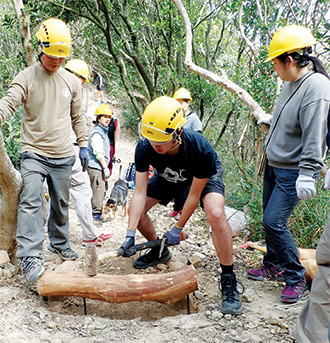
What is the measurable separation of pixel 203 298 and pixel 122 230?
2.35 meters

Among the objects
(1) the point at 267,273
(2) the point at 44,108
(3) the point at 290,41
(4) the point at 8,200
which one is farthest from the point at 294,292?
(2) the point at 44,108

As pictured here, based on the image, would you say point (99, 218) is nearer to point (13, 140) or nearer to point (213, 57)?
point (13, 140)

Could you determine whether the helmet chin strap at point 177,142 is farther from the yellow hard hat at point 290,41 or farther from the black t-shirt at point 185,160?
the yellow hard hat at point 290,41

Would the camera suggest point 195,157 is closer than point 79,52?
Yes

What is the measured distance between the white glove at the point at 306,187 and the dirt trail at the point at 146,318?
0.95m

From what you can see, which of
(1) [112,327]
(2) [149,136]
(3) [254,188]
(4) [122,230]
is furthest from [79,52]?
(1) [112,327]

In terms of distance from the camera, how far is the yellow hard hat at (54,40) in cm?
296

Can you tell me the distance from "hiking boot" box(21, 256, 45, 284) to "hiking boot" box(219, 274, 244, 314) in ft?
4.95

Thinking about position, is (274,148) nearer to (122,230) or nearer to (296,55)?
(296,55)

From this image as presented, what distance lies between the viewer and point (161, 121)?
267cm

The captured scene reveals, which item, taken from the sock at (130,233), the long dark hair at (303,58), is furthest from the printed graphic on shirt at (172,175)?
the long dark hair at (303,58)

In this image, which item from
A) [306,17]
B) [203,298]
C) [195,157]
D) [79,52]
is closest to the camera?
[195,157]

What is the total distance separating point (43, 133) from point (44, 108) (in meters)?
0.23

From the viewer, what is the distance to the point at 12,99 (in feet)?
9.32
